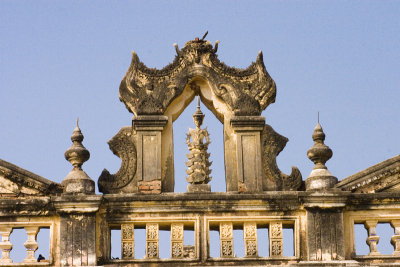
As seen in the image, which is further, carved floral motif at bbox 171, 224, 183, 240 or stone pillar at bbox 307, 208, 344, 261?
carved floral motif at bbox 171, 224, 183, 240

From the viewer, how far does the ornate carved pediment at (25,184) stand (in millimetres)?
22703

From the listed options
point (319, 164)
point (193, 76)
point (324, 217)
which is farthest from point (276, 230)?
point (193, 76)

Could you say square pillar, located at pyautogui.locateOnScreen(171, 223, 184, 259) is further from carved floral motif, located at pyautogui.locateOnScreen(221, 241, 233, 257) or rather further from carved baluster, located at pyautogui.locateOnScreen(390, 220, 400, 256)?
carved baluster, located at pyautogui.locateOnScreen(390, 220, 400, 256)

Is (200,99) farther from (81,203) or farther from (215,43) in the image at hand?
(81,203)

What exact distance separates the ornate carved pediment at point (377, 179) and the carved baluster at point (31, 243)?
18.2ft

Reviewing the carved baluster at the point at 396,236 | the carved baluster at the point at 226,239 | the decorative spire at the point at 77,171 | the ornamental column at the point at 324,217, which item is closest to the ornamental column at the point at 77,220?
the decorative spire at the point at 77,171

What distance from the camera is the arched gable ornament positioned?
22844 mm

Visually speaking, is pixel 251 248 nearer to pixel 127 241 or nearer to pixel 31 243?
pixel 127 241

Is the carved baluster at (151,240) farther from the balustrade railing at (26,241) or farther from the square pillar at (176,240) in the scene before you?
the balustrade railing at (26,241)

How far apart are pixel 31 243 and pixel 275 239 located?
4.37 m

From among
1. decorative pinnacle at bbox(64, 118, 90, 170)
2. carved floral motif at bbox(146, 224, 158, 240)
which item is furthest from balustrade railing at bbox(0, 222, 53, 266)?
carved floral motif at bbox(146, 224, 158, 240)

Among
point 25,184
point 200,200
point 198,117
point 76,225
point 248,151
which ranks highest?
point 198,117

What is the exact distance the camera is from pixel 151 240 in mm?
22344

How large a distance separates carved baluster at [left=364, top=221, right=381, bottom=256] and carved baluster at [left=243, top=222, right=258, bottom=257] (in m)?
2.06
